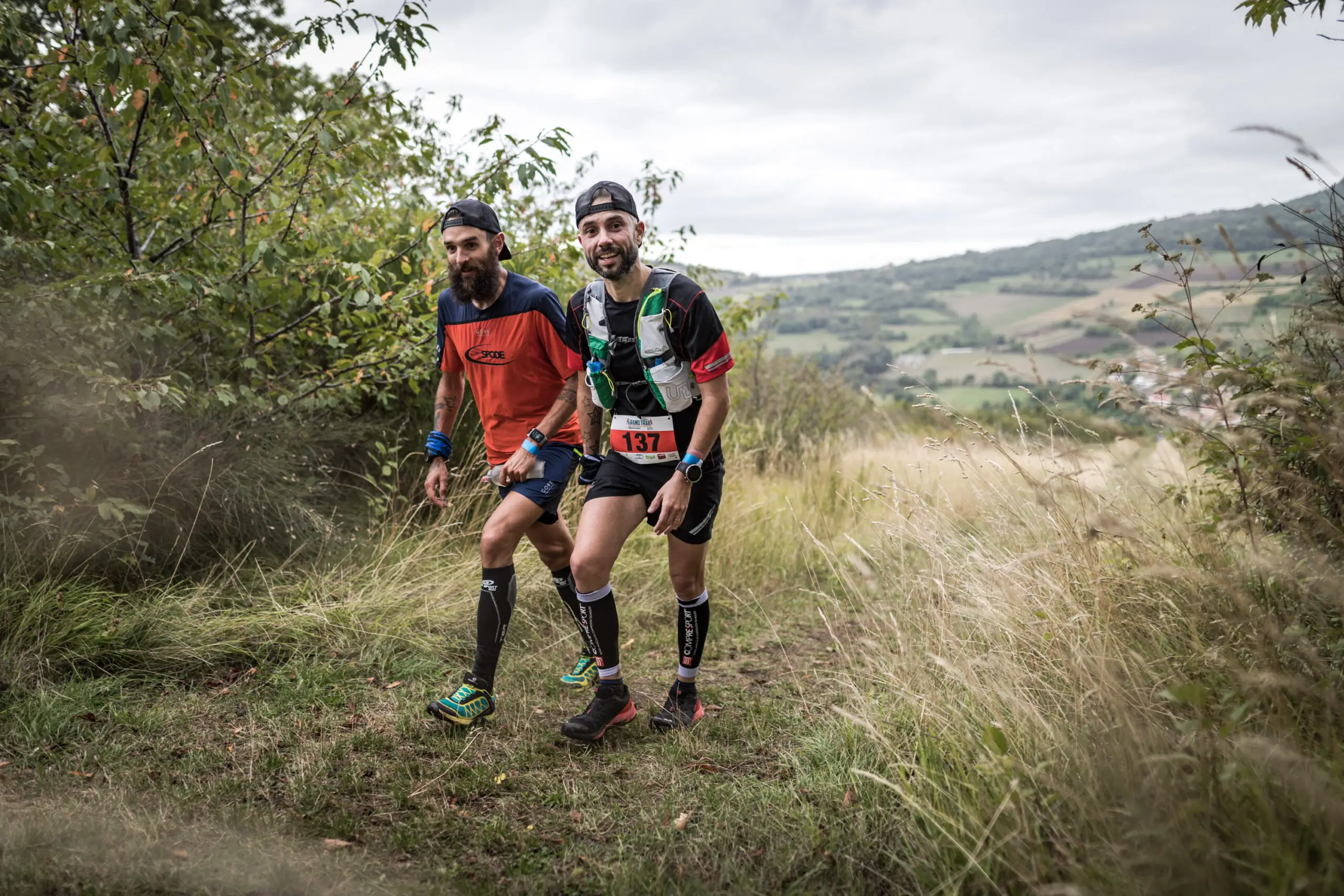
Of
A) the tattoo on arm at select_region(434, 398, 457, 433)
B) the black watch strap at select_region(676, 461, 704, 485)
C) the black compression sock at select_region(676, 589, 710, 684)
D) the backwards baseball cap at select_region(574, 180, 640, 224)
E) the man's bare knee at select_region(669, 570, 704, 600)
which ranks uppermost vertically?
the backwards baseball cap at select_region(574, 180, 640, 224)

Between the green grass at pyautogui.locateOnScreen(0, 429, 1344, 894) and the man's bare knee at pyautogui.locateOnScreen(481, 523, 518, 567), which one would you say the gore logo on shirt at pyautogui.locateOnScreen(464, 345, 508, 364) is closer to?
the man's bare knee at pyautogui.locateOnScreen(481, 523, 518, 567)

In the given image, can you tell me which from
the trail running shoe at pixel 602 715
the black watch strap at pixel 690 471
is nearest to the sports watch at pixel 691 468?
the black watch strap at pixel 690 471

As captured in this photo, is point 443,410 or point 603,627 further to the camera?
point 443,410

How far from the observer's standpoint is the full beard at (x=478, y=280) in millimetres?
4266

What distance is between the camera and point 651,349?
3.86 metres

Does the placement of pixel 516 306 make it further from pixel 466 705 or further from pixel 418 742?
pixel 418 742

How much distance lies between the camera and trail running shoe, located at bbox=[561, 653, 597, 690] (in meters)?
4.81

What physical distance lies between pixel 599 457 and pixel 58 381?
9.85ft

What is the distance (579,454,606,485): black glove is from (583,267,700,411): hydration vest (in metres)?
0.32

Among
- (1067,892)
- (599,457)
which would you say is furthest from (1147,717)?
(599,457)

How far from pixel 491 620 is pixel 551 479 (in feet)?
2.33

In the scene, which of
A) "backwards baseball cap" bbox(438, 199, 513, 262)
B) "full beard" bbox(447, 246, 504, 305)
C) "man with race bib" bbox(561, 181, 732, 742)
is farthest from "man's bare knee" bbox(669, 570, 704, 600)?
"backwards baseball cap" bbox(438, 199, 513, 262)

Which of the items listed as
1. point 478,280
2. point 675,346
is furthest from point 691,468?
point 478,280

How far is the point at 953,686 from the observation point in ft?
11.7
